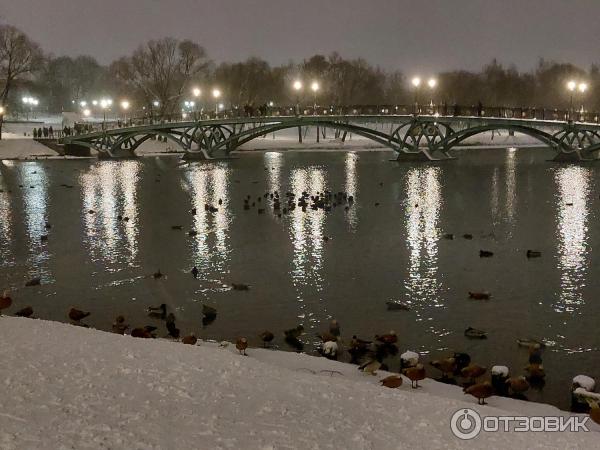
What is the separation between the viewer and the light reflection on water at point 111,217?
57.8 feet

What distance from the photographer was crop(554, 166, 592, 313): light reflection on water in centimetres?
1344

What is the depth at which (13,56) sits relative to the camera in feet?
235

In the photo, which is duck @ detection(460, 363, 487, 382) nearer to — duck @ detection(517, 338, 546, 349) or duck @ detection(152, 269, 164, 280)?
duck @ detection(517, 338, 546, 349)

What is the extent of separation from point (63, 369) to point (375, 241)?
1299 cm

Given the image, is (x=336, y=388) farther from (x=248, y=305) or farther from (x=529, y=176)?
(x=529, y=176)

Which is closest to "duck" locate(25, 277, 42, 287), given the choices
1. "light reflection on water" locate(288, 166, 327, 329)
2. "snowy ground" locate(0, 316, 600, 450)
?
"snowy ground" locate(0, 316, 600, 450)

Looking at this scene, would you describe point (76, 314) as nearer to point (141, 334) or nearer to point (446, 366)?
point (141, 334)

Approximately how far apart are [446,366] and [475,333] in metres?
2.11

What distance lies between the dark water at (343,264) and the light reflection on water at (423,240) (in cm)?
7

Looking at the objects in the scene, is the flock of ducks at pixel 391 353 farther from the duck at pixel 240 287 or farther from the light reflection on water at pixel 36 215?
the light reflection on water at pixel 36 215

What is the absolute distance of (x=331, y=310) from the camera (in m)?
12.6

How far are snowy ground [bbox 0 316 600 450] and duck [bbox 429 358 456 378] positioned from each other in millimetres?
→ 462

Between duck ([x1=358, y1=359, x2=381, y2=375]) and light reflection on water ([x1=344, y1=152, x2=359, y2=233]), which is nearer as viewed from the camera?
duck ([x1=358, y1=359, x2=381, y2=375])

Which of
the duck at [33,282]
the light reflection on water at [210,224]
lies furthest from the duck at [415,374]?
the duck at [33,282]
